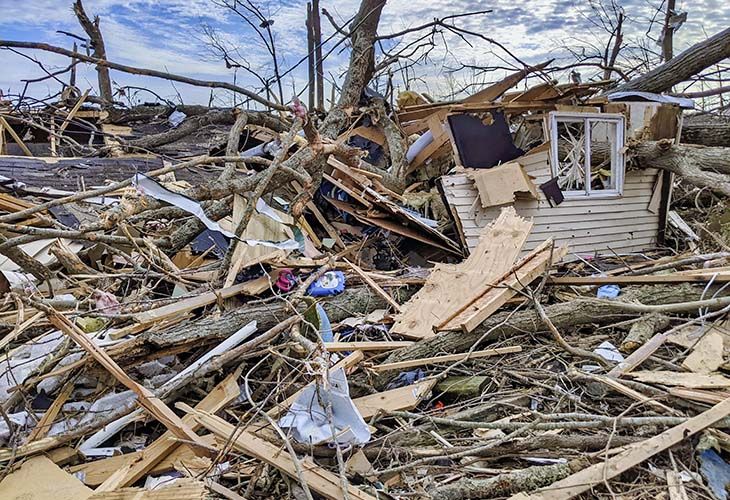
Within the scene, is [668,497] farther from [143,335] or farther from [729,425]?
[143,335]

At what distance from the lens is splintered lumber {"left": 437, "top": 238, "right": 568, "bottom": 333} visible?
3719mm

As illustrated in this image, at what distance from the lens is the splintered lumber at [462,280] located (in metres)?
3.88

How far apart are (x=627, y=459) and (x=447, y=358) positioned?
4.17ft

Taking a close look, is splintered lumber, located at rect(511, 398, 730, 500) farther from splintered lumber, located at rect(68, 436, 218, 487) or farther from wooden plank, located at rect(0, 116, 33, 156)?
wooden plank, located at rect(0, 116, 33, 156)

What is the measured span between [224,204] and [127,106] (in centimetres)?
777

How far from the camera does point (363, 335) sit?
12.8 ft

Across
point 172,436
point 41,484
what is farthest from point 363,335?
point 41,484

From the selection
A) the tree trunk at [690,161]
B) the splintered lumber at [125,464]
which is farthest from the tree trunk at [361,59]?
the splintered lumber at [125,464]

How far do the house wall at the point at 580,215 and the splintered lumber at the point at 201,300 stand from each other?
2.89 m

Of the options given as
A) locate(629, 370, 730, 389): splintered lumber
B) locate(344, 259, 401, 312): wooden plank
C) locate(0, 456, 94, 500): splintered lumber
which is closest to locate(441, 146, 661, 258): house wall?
locate(344, 259, 401, 312): wooden plank

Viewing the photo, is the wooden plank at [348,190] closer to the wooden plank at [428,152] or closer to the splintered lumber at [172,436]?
the wooden plank at [428,152]

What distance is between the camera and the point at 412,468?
2604mm

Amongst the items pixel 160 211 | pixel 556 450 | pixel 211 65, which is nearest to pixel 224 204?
pixel 160 211

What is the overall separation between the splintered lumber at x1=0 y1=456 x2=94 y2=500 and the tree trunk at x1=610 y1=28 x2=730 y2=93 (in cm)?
873
